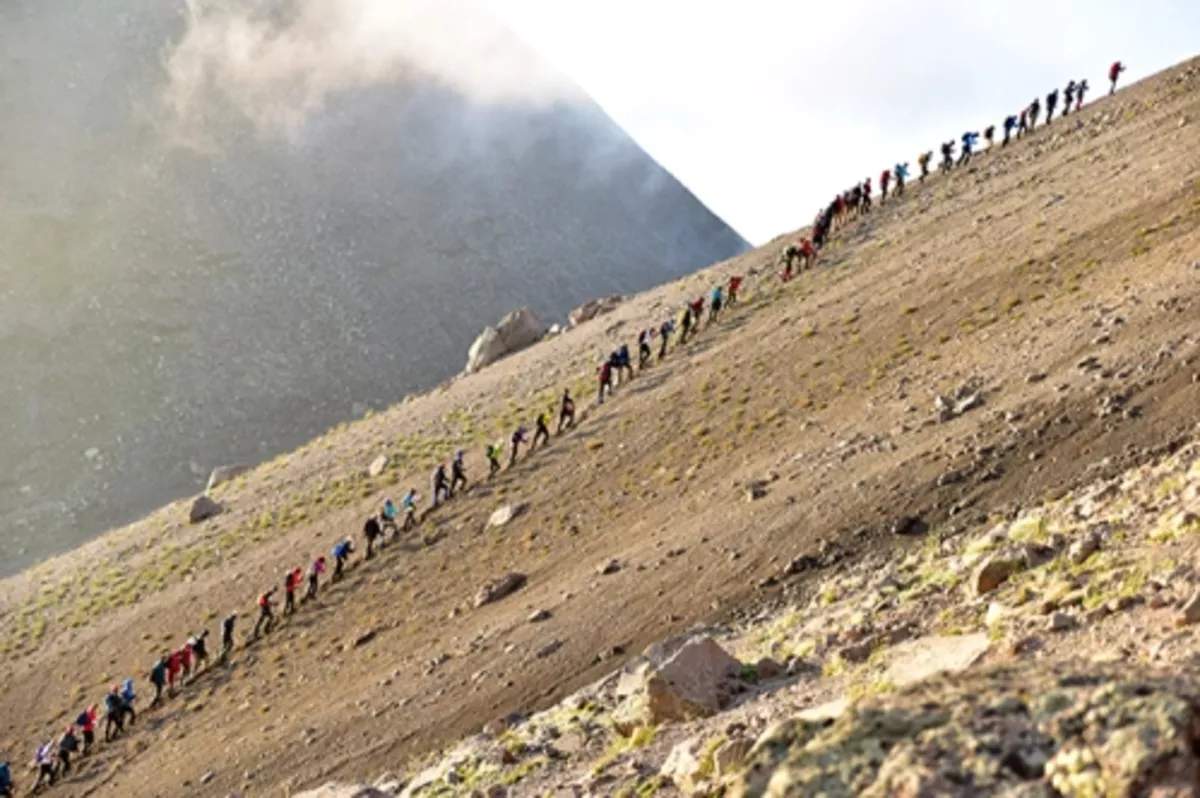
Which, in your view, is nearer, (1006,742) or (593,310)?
(1006,742)

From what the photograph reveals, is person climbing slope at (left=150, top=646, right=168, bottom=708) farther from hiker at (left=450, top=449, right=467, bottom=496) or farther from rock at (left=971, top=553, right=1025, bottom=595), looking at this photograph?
rock at (left=971, top=553, right=1025, bottom=595)

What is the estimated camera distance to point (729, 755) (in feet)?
30.8

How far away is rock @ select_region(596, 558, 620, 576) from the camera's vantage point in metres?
25.8

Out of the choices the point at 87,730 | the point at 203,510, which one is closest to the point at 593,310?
the point at 203,510

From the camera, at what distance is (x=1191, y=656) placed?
8344mm

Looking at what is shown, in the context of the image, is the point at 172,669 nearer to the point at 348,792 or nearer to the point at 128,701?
the point at 128,701

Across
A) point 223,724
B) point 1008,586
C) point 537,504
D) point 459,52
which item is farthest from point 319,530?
point 459,52

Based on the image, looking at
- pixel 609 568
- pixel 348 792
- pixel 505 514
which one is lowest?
pixel 348 792

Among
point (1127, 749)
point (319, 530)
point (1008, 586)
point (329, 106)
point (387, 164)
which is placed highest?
point (329, 106)

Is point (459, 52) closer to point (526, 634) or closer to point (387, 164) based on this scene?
point (387, 164)

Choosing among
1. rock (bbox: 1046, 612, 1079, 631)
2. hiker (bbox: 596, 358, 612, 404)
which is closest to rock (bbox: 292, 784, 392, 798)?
rock (bbox: 1046, 612, 1079, 631)

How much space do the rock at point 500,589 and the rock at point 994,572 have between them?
49.3 feet

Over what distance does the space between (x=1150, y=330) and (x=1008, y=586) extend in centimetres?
1295

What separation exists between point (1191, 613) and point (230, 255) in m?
91.1
